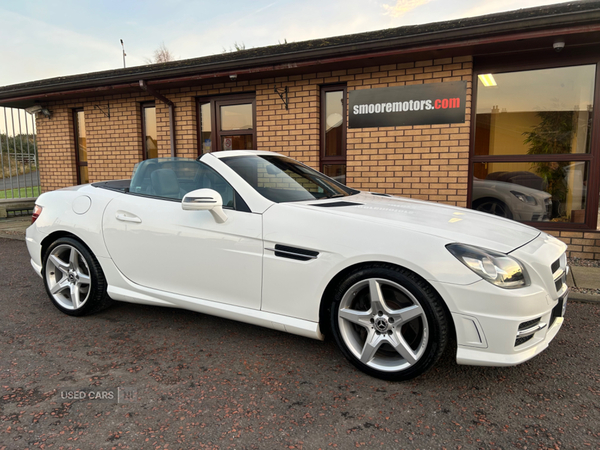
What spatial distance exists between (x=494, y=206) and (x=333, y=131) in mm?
2696

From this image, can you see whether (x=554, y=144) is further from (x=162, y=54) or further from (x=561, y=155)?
(x=162, y=54)

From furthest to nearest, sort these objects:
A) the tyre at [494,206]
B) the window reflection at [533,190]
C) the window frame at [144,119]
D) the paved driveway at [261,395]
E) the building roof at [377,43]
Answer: the window frame at [144,119], the tyre at [494,206], the window reflection at [533,190], the building roof at [377,43], the paved driveway at [261,395]

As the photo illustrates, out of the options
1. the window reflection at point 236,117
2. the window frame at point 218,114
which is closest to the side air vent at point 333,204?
the window frame at point 218,114

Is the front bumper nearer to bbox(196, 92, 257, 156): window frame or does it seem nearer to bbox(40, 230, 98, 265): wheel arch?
bbox(40, 230, 98, 265): wheel arch

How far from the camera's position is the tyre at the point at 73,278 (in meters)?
3.59

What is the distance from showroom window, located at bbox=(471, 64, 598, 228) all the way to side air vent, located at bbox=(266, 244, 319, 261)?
416 centimetres

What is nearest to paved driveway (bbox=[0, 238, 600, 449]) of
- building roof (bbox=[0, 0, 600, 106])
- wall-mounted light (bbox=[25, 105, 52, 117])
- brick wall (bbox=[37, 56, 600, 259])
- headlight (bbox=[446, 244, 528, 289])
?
headlight (bbox=[446, 244, 528, 289])

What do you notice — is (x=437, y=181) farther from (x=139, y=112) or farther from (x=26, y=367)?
(x=139, y=112)

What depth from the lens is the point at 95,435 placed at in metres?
2.04

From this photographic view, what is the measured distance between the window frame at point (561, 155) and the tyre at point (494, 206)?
39cm

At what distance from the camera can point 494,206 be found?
594cm

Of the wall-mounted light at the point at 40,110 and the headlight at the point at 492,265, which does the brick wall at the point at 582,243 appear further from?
the wall-mounted light at the point at 40,110

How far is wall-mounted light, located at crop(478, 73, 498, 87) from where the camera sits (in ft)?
18.8

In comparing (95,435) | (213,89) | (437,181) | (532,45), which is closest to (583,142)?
(532,45)
